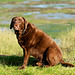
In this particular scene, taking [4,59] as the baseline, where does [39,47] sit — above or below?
above

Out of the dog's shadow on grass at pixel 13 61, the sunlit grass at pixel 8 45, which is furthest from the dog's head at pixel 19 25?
the sunlit grass at pixel 8 45

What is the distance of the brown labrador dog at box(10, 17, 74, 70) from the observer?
5.84 metres

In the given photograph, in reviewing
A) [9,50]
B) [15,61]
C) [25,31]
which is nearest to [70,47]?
[9,50]

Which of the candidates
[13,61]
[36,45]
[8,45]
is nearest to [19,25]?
[36,45]

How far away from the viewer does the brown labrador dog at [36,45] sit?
19.2ft

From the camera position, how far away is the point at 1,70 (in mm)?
5754

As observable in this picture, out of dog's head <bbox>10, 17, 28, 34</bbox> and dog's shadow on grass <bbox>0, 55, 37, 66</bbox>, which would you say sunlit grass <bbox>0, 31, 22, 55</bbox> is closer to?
dog's shadow on grass <bbox>0, 55, 37, 66</bbox>

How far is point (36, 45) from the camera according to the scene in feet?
19.5

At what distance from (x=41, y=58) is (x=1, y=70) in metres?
1.19

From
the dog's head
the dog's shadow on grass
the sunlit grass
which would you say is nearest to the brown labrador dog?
the dog's head

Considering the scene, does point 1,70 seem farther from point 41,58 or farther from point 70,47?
point 70,47

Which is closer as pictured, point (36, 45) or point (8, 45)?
point (36, 45)

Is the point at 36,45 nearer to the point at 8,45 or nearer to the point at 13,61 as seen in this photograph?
the point at 13,61

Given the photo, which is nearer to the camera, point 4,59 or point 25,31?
point 25,31
